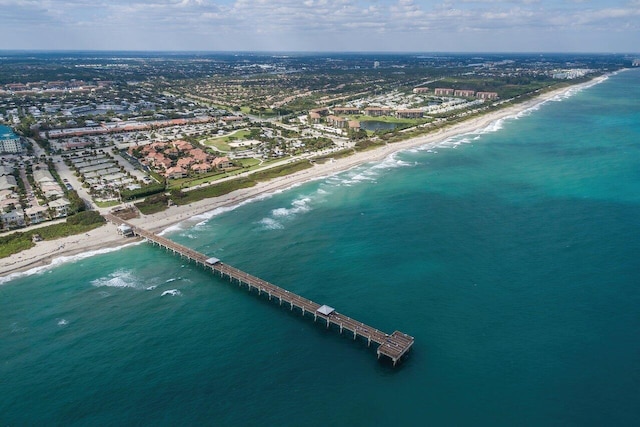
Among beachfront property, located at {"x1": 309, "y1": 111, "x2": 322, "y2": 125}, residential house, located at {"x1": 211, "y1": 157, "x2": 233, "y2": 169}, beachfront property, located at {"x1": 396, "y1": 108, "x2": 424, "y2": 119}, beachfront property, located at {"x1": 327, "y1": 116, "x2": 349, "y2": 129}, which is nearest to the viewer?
residential house, located at {"x1": 211, "y1": 157, "x2": 233, "y2": 169}

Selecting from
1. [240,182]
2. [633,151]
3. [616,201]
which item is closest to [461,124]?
[633,151]

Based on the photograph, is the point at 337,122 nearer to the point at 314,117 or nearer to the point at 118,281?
the point at 314,117

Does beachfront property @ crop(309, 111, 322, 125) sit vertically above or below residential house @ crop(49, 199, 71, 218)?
above

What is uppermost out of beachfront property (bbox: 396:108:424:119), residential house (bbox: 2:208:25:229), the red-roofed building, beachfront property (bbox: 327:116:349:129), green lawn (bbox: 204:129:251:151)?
beachfront property (bbox: 396:108:424:119)

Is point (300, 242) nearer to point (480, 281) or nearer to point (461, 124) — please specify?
point (480, 281)

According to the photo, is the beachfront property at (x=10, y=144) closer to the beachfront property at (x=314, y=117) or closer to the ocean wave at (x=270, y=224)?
the ocean wave at (x=270, y=224)

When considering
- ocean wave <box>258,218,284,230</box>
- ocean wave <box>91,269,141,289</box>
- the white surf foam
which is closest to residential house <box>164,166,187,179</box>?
ocean wave <box>258,218,284,230</box>

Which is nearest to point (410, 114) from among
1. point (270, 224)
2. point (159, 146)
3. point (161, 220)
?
point (159, 146)

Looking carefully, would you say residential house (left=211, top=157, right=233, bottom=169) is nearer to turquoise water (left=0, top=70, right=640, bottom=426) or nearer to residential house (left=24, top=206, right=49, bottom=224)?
turquoise water (left=0, top=70, right=640, bottom=426)
